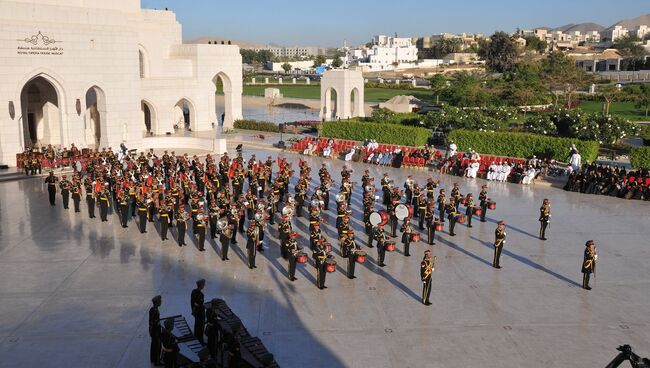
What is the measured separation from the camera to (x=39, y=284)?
14.1m

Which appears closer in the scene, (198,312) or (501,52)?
(198,312)

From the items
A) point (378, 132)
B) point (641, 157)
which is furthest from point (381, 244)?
point (378, 132)

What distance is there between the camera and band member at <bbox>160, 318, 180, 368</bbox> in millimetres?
9500

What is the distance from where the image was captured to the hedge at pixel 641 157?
84.4 ft

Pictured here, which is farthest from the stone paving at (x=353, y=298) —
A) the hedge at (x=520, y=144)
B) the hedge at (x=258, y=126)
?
the hedge at (x=258, y=126)

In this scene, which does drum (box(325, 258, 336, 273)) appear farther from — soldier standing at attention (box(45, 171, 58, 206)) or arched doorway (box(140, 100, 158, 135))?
arched doorway (box(140, 100, 158, 135))

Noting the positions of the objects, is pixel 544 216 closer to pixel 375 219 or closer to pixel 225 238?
pixel 375 219

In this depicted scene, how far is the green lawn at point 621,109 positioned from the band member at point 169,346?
144ft

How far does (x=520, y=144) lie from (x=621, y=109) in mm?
30001

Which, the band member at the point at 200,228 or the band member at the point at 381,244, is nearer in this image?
the band member at the point at 381,244

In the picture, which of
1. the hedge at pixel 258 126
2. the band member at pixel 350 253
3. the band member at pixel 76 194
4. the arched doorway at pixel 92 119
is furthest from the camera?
the hedge at pixel 258 126

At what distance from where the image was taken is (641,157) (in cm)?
2589

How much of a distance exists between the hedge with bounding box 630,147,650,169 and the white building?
2286 centimetres

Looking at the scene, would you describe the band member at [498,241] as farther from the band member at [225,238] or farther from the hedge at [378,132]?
the hedge at [378,132]
